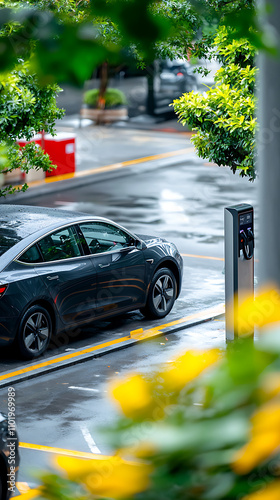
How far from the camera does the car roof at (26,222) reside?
364 inches

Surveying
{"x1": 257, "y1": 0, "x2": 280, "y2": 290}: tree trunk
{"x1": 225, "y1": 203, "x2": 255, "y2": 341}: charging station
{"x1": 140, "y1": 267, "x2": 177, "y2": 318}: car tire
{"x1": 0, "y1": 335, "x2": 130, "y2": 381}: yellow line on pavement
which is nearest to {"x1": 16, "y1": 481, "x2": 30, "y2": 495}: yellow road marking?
{"x1": 0, "y1": 335, "x2": 130, "y2": 381}: yellow line on pavement

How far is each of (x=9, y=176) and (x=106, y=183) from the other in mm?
2603

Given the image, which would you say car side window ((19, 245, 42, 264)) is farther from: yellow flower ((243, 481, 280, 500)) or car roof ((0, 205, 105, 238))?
yellow flower ((243, 481, 280, 500))

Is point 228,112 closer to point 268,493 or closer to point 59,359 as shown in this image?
point 59,359

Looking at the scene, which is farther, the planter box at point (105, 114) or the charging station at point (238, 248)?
the planter box at point (105, 114)

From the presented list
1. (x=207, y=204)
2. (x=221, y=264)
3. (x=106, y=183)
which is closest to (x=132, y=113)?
(x=106, y=183)

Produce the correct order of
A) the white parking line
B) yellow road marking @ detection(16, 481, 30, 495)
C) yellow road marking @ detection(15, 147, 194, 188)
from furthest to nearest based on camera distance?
yellow road marking @ detection(15, 147, 194, 188) < the white parking line < yellow road marking @ detection(16, 481, 30, 495)

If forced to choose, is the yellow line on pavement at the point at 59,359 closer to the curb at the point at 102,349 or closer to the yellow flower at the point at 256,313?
the curb at the point at 102,349

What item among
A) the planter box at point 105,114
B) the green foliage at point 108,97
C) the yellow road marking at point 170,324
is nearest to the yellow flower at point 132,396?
the yellow road marking at point 170,324

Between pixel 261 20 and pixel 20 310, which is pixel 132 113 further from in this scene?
pixel 261 20

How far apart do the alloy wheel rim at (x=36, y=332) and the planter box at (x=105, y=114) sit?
2424 cm

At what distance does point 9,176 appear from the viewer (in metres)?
22.4

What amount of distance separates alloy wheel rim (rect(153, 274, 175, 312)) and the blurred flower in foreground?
992 cm

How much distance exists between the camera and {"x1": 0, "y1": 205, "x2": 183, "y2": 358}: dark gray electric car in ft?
29.9
